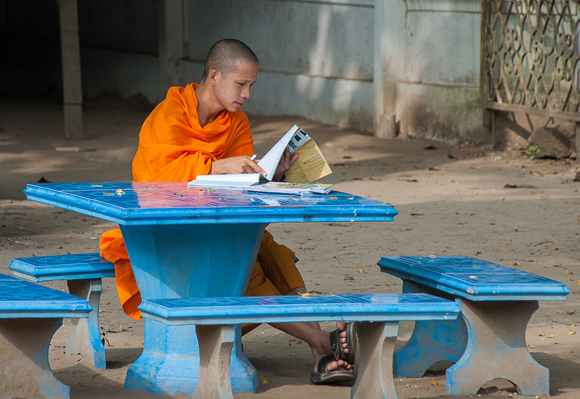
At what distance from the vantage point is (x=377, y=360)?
253 cm

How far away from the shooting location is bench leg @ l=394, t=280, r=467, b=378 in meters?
3.07

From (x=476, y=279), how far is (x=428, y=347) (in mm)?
465

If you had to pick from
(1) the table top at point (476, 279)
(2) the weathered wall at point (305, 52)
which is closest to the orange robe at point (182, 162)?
(1) the table top at point (476, 279)

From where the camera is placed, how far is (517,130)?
345 inches

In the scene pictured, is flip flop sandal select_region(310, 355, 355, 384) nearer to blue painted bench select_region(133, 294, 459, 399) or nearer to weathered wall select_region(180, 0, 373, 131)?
blue painted bench select_region(133, 294, 459, 399)

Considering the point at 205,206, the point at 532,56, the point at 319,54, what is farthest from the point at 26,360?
the point at 319,54

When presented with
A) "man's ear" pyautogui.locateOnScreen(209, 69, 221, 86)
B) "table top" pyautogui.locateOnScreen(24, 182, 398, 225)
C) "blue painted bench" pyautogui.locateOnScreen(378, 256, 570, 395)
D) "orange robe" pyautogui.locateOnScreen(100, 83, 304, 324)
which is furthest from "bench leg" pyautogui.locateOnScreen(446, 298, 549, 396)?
"man's ear" pyautogui.locateOnScreen(209, 69, 221, 86)

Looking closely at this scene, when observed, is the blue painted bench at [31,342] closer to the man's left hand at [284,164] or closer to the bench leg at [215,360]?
the bench leg at [215,360]

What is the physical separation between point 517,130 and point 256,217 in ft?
22.8

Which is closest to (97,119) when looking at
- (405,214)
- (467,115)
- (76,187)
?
(467,115)

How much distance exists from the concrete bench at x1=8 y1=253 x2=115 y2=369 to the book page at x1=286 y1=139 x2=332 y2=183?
2.74 ft

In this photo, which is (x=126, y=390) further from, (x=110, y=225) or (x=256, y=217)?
(x=110, y=225)

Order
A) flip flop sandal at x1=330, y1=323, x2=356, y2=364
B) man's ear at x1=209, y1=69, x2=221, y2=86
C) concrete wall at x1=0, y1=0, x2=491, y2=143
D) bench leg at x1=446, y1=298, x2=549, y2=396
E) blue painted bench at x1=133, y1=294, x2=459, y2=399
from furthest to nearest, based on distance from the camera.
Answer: concrete wall at x1=0, y1=0, x2=491, y2=143 → man's ear at x1=209, y1=69, x2=221, y2=86 → flip flop sandal at x1=330, y1=323, x2=356, y2=364 → bench leg at x1=446, y1=298, x2=549, y2=396 → blue painted bench at x1=133, y1=294, x2=459, y2=399

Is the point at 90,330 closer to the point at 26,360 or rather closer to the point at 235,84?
the point at 26,360
